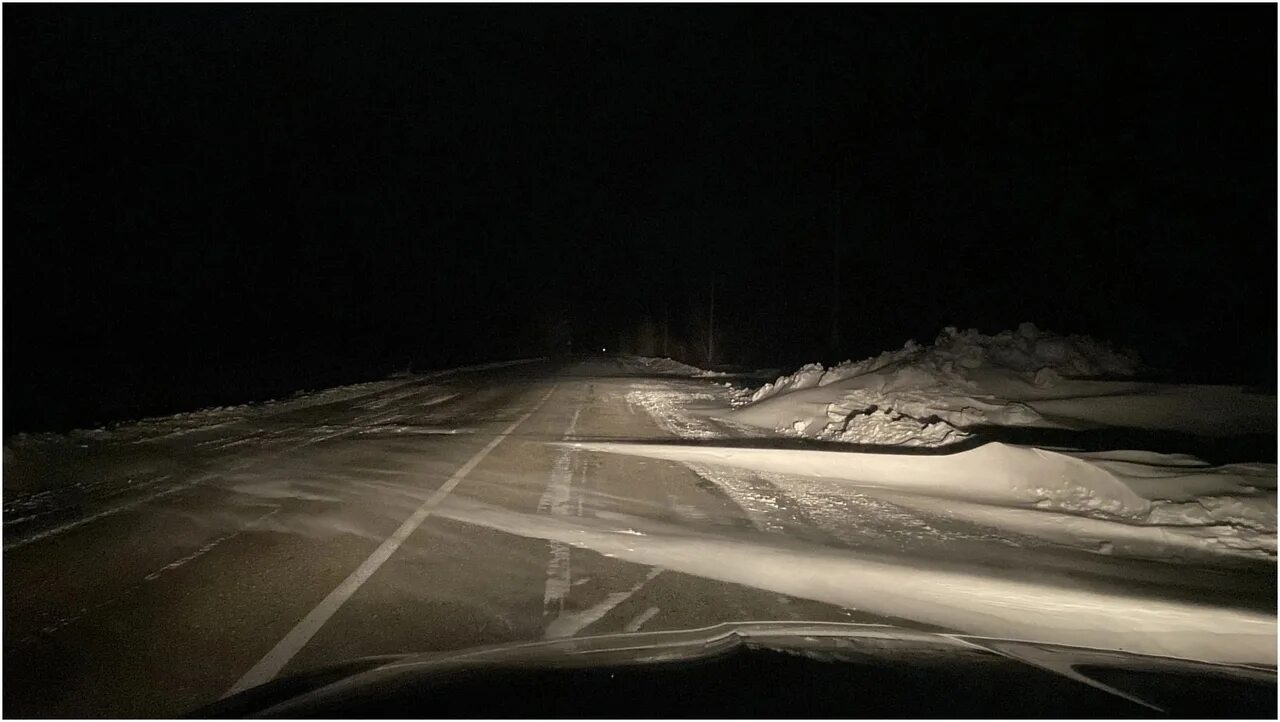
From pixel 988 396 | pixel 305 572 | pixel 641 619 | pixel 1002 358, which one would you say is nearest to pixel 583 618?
pixel 641 619

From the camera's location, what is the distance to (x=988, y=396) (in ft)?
52.3

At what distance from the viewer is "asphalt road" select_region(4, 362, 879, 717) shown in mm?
4547

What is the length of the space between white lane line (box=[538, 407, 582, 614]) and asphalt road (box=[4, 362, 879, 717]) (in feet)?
0.09

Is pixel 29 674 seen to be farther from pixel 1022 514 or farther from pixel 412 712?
pixel 1022 514

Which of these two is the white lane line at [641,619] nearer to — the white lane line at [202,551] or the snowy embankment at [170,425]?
the white lane line at [202,551]

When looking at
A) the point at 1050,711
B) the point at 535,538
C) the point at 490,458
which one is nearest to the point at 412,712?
the point at 1050,711

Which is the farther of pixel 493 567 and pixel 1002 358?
pixel 1002 358

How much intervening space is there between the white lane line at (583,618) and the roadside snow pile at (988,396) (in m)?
8.32

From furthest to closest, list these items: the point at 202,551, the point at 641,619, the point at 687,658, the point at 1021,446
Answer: the point at 1021,446 < the point at 202,551 < the point at 641,619 < the point at 687,658

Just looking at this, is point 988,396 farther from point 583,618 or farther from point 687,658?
point 687,658

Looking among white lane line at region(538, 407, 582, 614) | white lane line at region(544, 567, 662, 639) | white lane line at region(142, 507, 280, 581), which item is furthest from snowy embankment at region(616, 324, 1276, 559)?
white lane line at region(142, 507, 280, 581)

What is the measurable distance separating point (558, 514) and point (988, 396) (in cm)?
1121

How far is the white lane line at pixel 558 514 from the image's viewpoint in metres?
5.65

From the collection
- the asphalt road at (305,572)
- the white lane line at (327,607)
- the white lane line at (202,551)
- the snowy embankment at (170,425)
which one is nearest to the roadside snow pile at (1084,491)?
the asphalt road at (305,572)
